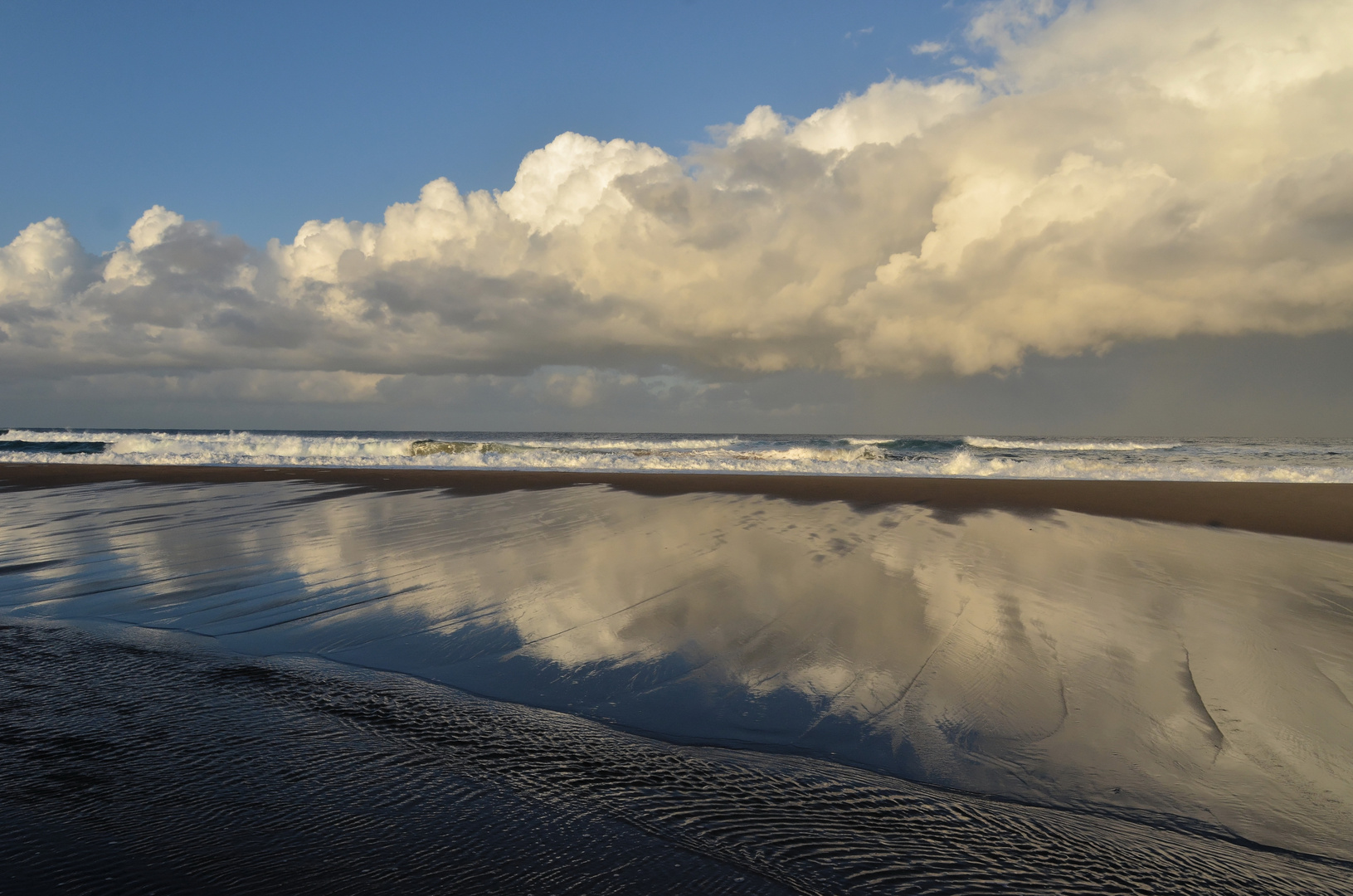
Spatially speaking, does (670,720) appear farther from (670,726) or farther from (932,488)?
(932,488)

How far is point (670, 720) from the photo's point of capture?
11.6 feet

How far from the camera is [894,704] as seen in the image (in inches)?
151

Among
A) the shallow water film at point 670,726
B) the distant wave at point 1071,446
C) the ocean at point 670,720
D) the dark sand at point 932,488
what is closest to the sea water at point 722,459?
the distant wave at point 1071,446

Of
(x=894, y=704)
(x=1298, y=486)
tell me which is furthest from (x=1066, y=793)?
(x=1298, y=486)

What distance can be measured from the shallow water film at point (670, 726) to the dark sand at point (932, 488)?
5590 mm

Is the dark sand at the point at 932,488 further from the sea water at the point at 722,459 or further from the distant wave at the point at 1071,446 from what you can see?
the distant wave at the point at 1071,446

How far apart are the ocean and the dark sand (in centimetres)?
453

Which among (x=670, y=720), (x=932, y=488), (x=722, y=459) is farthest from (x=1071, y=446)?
(x=670, y=720)

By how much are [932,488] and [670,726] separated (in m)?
15.1

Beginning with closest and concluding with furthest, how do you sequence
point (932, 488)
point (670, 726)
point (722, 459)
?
point (670, 726) < point (932, 488) < point (722, 459)

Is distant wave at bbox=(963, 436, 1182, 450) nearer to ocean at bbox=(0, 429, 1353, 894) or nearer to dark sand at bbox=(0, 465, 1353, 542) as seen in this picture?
dark sand at bbox=(0, 465, 1353, 542)

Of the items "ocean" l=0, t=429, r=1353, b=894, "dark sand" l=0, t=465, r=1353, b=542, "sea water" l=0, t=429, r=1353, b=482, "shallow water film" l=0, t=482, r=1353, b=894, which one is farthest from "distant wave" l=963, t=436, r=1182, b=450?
"shallow water film" l=0, t=482, r=1353, b=894

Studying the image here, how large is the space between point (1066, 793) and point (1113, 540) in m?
8.13

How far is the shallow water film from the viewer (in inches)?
92.0
